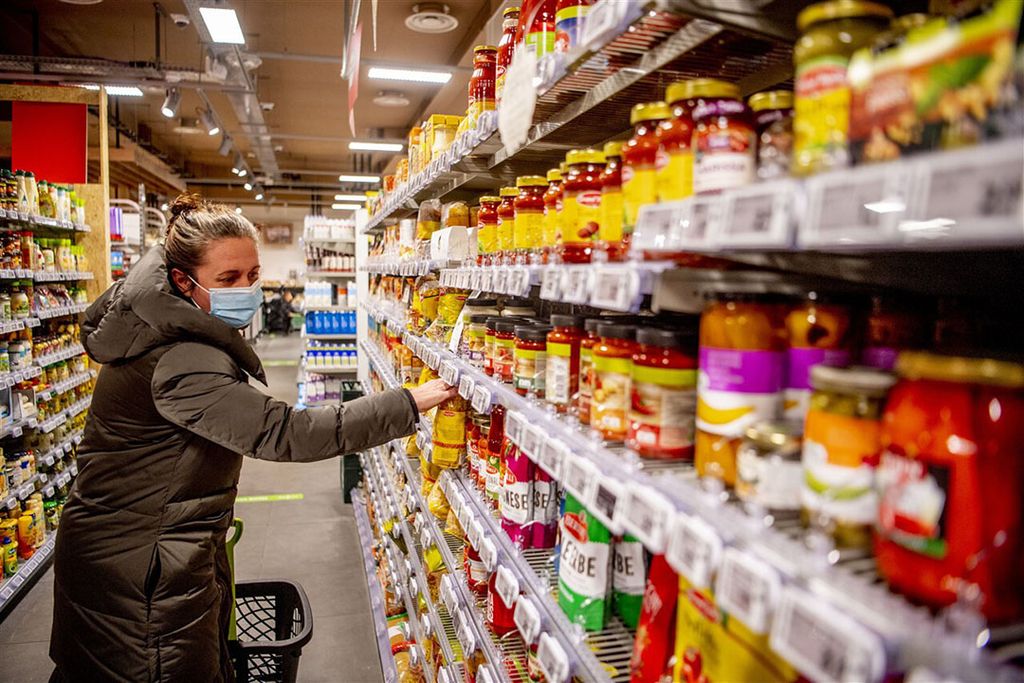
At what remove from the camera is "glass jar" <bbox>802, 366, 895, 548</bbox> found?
0.78 metres

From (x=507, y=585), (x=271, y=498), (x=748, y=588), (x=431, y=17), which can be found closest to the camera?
(x=748, y=588)

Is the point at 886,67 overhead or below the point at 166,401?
overhead

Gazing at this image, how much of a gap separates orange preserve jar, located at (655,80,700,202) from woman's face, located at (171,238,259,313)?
1.45m

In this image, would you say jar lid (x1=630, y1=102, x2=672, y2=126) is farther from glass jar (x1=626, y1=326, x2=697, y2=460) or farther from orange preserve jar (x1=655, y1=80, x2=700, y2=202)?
glass jar (x1=626, y1=326, x2=697, y2=460)

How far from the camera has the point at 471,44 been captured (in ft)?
28.4

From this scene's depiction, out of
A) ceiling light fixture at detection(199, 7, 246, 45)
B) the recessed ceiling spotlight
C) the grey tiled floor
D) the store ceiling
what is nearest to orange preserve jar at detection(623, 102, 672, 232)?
the grey tiled floor

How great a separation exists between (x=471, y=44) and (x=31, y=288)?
571 centimetres

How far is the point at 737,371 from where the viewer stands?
0.98 m

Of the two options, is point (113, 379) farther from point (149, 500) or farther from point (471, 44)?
point (471, 44)

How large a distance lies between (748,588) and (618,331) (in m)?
0.57

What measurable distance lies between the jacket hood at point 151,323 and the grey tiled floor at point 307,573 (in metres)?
2.08

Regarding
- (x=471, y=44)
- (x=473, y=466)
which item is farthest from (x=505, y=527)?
(x=471, y=44)

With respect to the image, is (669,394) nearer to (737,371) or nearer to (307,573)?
(737,371)

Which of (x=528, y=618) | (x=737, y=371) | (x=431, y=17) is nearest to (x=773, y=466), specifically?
(x=737, y=371)
